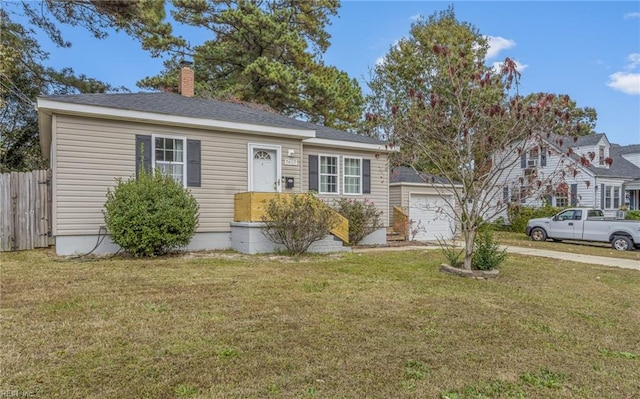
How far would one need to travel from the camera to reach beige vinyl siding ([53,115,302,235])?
8391mm

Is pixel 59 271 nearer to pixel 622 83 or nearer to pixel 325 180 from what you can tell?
pixel 325 180

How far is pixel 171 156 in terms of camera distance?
9.65m

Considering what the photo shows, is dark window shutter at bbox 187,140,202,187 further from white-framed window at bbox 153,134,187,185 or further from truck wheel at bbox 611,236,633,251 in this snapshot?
truck wheel at bbox 611,236,633,251

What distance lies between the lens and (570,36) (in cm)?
1183

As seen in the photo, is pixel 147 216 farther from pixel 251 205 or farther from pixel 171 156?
pixel 251 205

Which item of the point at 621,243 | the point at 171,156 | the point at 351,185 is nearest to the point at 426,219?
the point at 351,185

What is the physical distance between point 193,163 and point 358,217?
5.27 meters

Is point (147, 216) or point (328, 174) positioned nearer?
point (147, 216)

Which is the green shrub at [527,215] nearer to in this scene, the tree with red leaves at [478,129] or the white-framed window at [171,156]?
the tree with red leaves at [478,129]

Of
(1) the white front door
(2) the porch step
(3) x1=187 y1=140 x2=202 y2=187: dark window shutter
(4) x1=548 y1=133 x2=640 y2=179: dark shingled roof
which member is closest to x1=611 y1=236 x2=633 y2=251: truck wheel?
(2) the porch step

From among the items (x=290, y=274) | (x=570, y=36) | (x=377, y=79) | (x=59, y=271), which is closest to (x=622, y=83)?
(x=570, y=36)

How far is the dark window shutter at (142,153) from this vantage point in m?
9.16

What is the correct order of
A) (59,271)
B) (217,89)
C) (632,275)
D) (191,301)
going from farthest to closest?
1. (217,89)
2. (632,275)
3. (59,271)
4. (191,301)

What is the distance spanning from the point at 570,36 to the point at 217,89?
1640cm
